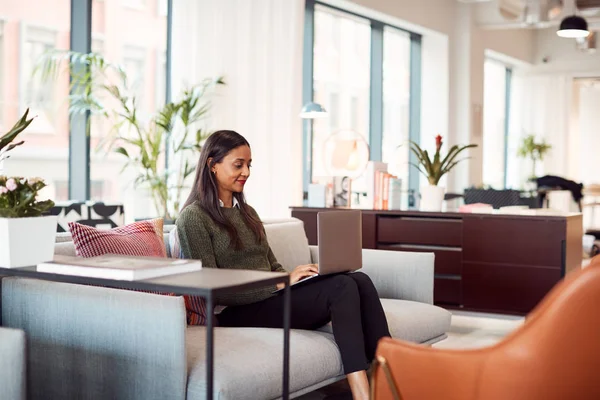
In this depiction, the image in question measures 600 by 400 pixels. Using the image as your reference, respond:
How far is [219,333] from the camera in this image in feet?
8.93

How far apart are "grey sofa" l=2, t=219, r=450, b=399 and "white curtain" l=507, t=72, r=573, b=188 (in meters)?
11.2

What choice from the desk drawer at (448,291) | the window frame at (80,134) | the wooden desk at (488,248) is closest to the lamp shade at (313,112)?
the wooden desk at (488,248)

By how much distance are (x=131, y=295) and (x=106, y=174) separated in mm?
4207

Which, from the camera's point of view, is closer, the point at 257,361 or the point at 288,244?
the point at 257,361

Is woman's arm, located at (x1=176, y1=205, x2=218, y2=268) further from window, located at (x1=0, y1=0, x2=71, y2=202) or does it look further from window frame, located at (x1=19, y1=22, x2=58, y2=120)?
window frame, located at (x1=19, y1=22, x2=58, y2=120)

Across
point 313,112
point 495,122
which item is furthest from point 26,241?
point 495,122

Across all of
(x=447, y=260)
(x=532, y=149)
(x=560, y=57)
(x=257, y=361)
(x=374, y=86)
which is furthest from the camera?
(x=560, y=57)

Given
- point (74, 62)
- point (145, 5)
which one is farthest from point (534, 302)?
point (145, 5)

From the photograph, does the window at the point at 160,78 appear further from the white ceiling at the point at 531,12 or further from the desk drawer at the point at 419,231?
the white ceiling at the point at 531,12

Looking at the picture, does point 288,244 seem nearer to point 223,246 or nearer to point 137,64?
point 223,246

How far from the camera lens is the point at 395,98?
33.0 ft

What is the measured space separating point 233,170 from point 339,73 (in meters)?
6.01

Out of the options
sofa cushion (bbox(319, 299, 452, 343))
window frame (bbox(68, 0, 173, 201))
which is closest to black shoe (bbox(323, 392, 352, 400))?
sofa cushion (bbox(319, 299, 452, 343))

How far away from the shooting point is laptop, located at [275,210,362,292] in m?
2.93
